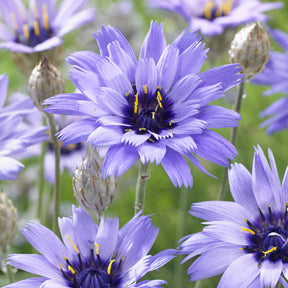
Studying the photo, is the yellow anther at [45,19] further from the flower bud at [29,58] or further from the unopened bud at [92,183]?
the unopened bud at [92,183]

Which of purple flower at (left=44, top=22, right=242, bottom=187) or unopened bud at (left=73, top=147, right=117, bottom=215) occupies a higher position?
purple flower at (left=44, top=22, right=242, bottom=187)

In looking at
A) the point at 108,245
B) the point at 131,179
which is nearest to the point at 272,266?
the point at 108,245

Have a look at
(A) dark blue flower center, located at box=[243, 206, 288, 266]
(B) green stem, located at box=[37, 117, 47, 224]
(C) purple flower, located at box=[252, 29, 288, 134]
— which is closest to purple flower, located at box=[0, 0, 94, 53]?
(B) green stem, located at box=[37, 117, 47, 224]

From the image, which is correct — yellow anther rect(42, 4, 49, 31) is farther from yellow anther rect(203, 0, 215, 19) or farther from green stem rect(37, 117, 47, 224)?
yellow anther rect(203, 0, 215, 19)

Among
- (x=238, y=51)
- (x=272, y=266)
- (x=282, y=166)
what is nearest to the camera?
(x=272, y=266)

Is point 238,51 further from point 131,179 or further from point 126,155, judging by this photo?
point 131,179

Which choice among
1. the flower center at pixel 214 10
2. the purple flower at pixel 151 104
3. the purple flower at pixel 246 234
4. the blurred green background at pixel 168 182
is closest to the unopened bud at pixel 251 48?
the purple flower at pixel 151 104
